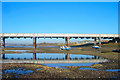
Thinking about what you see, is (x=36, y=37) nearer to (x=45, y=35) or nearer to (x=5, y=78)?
(x=45, y=35)

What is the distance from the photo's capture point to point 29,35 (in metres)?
71.4

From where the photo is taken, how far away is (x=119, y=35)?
78250mm

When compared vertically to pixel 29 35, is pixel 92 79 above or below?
below

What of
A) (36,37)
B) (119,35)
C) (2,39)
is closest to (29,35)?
(36,37)

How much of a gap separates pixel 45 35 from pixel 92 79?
61.9m

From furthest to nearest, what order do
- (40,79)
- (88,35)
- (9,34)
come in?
(88,35)
(9,34)
(40,79)

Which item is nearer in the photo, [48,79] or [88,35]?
[48,79]

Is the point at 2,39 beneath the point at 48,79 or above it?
above

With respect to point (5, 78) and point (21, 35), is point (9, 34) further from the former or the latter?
point (5, 78)

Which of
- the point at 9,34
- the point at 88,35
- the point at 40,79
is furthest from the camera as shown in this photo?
the point at 88,35

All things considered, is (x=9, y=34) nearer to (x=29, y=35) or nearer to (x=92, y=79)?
(x=29, y=35)

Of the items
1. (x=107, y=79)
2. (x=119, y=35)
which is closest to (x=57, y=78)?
(x=107, y=79)

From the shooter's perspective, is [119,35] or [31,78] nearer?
[31,78]

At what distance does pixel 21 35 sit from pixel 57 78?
6360cm
